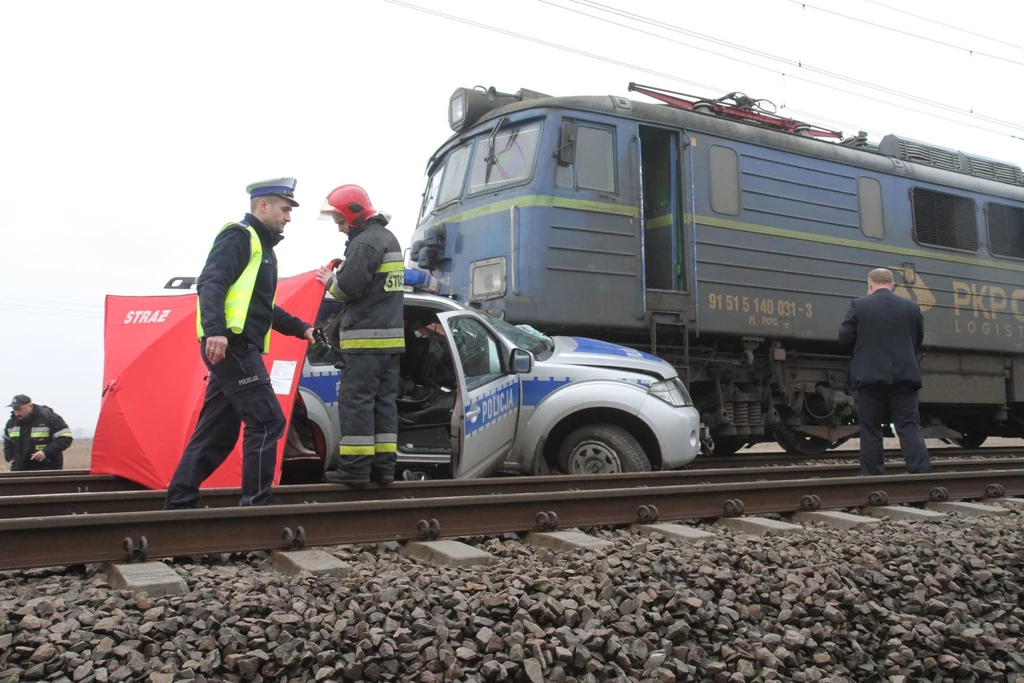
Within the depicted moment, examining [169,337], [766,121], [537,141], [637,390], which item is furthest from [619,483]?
[766,121]

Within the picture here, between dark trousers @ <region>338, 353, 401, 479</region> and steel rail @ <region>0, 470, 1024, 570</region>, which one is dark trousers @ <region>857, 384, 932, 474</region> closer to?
steel rail @ <region>0, 470, 1024, 570</region>

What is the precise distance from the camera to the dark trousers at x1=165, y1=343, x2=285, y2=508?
14.8 ft

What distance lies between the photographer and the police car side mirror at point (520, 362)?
645 centimetres

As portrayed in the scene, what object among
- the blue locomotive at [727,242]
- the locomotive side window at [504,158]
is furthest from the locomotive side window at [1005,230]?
the locomotive side window at [504,158]

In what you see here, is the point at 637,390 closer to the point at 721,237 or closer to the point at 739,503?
the point at 739,503

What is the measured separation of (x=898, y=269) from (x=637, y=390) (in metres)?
6.23

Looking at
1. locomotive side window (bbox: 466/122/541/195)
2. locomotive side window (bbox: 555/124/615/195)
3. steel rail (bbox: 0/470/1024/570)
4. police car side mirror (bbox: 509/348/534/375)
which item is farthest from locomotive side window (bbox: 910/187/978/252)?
police car side mirror (bbox: 509/348/534/375)

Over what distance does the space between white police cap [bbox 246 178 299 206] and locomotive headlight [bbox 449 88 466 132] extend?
526cm

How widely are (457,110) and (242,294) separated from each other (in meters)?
5.95

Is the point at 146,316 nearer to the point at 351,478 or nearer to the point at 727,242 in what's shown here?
the point at 351,478

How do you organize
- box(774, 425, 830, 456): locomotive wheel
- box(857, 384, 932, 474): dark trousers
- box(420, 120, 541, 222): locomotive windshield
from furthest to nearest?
box(774, 425, 830, 456): locomotive wheel, box(420, 120, 541, 222): locomotive windshield, box(857, 384, 932, 474): dark trousers

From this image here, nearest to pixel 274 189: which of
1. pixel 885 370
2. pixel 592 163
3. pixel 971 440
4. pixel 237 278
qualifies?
pixel 237 278

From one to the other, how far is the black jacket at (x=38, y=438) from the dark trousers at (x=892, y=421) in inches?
311

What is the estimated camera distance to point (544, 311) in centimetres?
874
